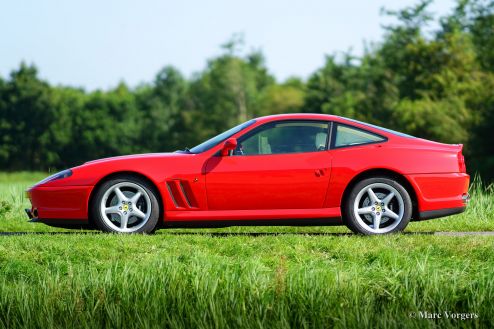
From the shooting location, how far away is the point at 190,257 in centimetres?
843

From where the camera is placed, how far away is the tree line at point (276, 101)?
57.1 m

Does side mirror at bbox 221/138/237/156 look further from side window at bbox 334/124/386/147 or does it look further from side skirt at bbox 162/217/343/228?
side window at bbox 334/124/386/147

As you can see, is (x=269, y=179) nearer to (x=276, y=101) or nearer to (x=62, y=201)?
(x=62, y=201)

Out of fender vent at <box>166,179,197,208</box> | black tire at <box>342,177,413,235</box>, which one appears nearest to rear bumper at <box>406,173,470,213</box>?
black tire at <box>342,177,413,235</box>

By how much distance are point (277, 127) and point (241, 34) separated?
8700 cm

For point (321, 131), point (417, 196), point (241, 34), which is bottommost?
point (417, 196)

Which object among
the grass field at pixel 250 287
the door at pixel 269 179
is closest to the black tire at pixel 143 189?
the door at pixel 269 179

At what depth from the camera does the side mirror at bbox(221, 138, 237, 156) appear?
958 centimetres

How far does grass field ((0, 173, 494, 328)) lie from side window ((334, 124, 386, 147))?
5.00 feet

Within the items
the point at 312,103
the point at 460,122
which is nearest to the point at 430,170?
the point at 460,122

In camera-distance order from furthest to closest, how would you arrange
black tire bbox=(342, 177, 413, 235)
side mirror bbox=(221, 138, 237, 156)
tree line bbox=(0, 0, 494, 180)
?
tree line bbox=(0, 0, 494, 180)
black tire bbox=(342, 177, 413, 235)
side mirror bbox=(221, 138, 237, 156)

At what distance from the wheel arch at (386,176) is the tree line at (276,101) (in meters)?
39.3

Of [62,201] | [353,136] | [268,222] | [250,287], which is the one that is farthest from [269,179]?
[250,287]

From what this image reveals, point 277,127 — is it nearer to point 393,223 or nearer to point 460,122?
point 393,223
